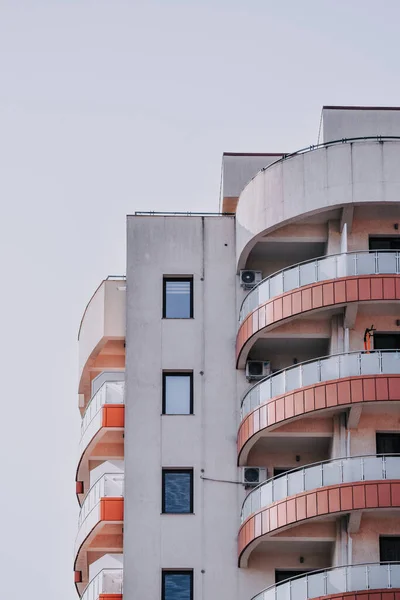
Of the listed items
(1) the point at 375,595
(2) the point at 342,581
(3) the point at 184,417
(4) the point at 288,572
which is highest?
(3) the point at 184,417

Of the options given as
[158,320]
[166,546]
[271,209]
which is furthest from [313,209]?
[166,546]

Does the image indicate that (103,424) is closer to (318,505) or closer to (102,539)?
(102,539)

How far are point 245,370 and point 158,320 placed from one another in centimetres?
393

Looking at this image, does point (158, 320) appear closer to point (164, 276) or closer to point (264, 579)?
point (164, 276)

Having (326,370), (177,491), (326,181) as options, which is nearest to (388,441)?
(326,370)

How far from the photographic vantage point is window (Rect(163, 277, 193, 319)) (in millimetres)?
89938

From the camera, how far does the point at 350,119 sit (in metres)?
89.2

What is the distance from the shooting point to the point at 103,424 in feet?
296

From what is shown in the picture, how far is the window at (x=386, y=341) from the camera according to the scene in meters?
86.2

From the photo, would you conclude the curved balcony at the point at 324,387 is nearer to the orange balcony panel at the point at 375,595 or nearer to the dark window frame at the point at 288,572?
the dark window frame at the point at 288,572

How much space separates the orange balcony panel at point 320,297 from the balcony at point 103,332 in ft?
21.1

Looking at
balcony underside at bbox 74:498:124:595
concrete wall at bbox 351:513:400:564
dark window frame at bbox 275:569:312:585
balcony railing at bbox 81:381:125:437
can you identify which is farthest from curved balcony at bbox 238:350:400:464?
balcony railing at bbox 81:381:125:437

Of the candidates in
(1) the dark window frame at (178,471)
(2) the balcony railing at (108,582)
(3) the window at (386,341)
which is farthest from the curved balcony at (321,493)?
(2) the balcony railing at (108,582)

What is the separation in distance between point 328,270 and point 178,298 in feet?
24.1
